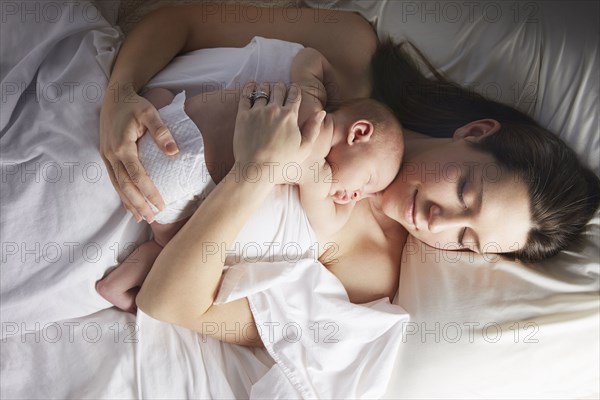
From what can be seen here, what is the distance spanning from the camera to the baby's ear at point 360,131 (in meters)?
1.19

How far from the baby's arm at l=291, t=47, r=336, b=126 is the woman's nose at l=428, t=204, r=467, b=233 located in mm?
331

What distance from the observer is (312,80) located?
128 centimetres

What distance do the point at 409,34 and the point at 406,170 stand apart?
1.45ft

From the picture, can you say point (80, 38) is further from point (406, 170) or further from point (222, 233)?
point (406, 170)

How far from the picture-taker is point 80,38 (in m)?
1.30

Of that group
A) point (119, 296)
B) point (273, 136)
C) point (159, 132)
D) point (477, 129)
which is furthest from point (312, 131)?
point (119, 296)

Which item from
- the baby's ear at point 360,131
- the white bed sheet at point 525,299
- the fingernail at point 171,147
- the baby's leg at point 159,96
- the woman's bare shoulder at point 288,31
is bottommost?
the white bed sheet at point 525,299

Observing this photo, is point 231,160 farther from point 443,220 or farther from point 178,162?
point 443,220

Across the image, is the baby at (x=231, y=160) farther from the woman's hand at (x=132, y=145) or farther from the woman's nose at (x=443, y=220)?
the woman's nose at (x=443, y=220)

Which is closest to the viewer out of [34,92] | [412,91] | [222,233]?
[222,233]

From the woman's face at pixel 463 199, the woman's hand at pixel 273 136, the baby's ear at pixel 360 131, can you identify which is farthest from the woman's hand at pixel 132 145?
the woman's face at pixel 463 199

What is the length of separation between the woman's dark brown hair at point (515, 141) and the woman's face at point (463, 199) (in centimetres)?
3

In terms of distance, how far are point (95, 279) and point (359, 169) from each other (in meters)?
0.61

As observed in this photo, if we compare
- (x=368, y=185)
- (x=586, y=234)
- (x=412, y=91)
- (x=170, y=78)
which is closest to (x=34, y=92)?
(x=170, y=78)
